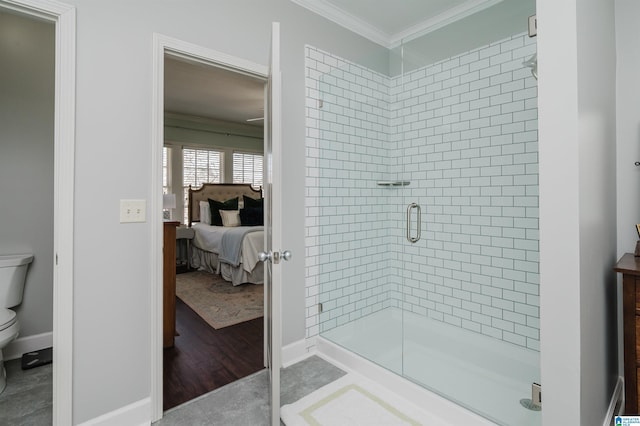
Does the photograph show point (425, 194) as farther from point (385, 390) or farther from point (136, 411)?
point (136, 411)

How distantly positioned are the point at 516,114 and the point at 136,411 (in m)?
2.92

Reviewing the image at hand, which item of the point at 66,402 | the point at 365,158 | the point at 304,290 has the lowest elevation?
the point at 66,402

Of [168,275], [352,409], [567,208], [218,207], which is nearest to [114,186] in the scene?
[168,275]

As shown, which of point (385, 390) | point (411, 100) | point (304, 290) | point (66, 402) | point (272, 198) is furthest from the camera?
point (411, 100)

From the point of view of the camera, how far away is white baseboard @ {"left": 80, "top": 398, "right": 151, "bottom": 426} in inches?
65.5

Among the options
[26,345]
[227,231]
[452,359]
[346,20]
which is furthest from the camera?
[227,231]

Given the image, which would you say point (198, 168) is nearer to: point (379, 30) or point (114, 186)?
point (379, 30)

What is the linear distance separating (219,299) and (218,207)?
8.08ft

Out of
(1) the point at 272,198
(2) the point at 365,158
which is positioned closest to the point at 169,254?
(1) the point at 272,198

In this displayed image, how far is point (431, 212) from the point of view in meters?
2.83

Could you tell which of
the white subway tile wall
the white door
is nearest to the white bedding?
the white subway tile wall

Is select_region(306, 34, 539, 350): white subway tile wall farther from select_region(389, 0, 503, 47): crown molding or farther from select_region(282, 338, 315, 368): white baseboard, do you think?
select_region(389, 0, 503, 47): crown molding

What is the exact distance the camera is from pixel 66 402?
5.13ft

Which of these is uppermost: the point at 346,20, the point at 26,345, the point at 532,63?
the point at 346,20
